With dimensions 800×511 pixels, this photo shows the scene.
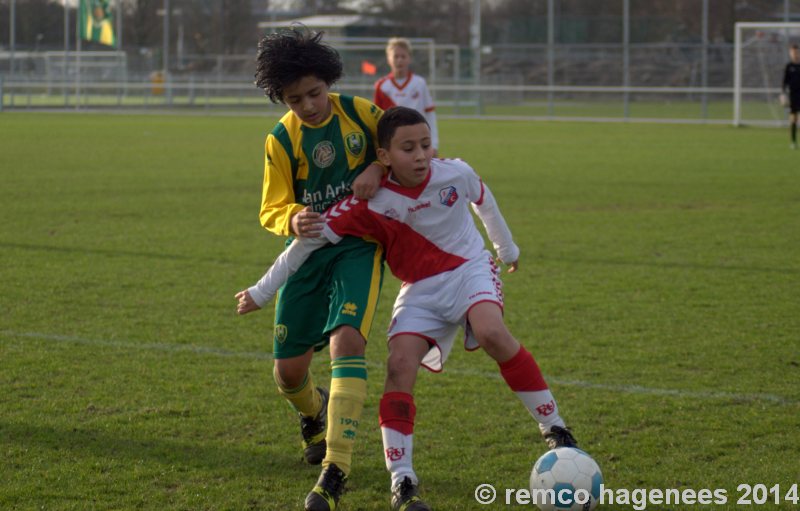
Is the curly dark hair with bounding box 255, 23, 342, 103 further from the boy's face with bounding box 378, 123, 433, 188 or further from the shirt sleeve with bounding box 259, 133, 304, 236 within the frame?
the boy's face with bounding box 378, 123, 433, 188

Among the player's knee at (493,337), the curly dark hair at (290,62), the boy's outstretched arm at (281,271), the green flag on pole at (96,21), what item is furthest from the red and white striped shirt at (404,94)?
the green flag on pole at (96,21)

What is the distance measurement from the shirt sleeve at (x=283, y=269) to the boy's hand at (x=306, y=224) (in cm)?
10

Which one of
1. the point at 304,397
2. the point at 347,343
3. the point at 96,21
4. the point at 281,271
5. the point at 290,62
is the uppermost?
the point at 96,21

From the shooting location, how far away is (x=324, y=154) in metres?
3.94

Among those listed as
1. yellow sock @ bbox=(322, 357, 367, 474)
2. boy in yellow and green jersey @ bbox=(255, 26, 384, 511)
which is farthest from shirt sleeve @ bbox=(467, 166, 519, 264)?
yellow sock @ bbox=(322, 357, 367, 474)

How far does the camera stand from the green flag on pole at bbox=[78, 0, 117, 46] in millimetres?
41750

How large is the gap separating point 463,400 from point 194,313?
2.47 metres

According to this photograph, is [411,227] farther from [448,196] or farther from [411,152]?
[411,152]

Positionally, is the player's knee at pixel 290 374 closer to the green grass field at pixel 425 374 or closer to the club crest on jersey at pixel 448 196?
the green grass field at pixel 425 374

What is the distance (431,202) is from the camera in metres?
3.88

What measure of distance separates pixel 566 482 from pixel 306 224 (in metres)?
1.22

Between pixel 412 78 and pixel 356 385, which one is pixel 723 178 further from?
pixel 356 385

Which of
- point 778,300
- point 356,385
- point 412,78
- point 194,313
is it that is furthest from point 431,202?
point 412,78

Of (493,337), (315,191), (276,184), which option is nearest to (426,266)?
(493,337)
